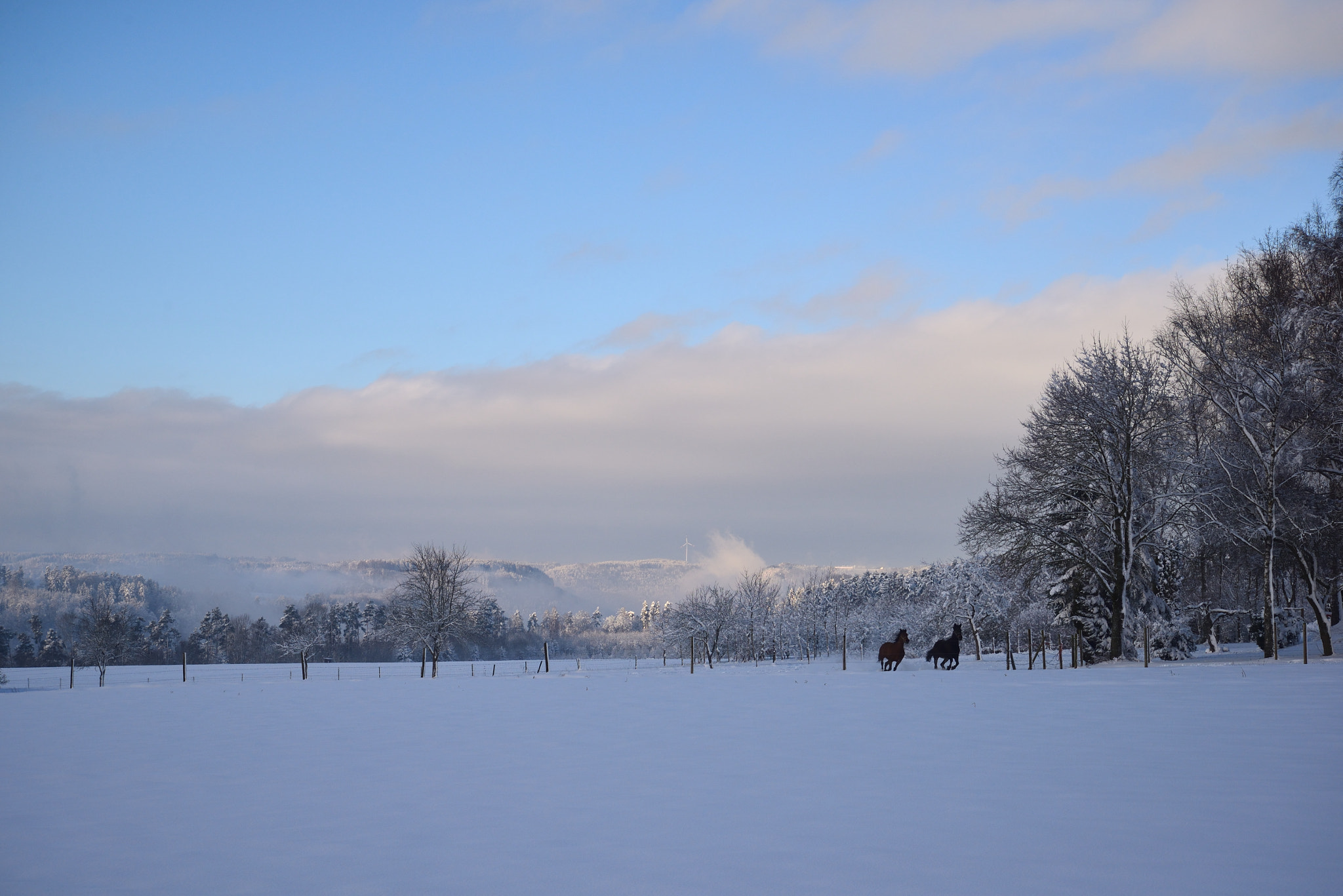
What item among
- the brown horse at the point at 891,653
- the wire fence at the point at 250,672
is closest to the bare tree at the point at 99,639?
the wire fence at the point at 250,672

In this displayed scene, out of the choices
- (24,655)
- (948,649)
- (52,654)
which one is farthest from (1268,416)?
(24,655)

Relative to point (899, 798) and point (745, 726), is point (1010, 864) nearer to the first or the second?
point (899, 798)

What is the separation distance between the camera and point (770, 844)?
6816 mm

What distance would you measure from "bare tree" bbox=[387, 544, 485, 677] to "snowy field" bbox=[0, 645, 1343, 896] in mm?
42980

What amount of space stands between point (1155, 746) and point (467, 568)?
61108 millimetres

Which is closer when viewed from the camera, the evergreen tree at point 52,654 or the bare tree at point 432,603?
the bare tree at point 432,603

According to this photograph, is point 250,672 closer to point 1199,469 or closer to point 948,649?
point 948,649

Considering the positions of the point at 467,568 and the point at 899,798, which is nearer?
the point at 899,798

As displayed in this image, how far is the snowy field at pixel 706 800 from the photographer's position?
6105mm

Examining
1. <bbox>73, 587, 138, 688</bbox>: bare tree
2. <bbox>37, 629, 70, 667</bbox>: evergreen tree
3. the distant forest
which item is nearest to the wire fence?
<bbox>73, 587, 138, 688</bbox>: bare tree

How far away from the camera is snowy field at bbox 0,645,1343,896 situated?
6.11m

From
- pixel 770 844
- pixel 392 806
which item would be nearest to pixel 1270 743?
pixel 770 844

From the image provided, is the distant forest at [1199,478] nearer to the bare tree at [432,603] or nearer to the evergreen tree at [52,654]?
the bare tree at [432,603]

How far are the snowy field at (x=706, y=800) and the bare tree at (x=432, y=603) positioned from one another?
42980 millimetres
